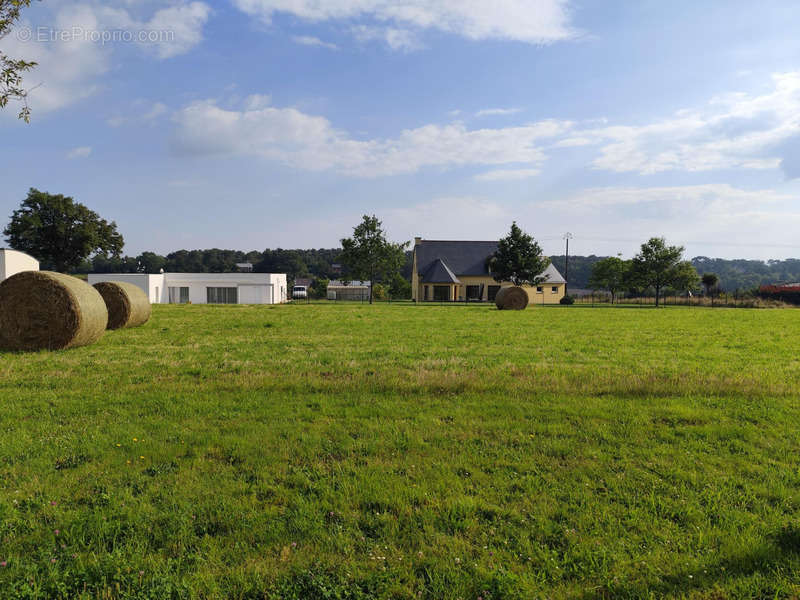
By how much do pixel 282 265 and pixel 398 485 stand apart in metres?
110

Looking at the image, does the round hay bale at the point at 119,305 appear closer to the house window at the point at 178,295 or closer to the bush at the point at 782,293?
the house window at the point at 178,295

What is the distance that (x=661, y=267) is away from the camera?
50.9 meters

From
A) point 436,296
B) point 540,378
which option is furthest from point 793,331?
point 436,296

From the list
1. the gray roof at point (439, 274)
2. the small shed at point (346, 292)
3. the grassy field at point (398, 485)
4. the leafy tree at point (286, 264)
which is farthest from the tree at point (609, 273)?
the leafy tree at point (286, 264)

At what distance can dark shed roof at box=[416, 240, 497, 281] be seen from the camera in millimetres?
59625

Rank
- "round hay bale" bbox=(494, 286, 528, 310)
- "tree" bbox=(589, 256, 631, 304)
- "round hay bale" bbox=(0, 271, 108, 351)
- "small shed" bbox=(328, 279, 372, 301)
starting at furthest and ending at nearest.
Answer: "small shed" bbox=(328, 279, 372, 301), "tree" bbox=(589, 256, 631, 304), "round hay bale" bbox=(494, 286, 528, 310), "round hay bale" bbox=(0, 271, 108, 351)

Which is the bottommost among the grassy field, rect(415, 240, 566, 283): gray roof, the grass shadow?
the grass shadow

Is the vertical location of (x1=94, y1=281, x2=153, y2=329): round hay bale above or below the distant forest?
below

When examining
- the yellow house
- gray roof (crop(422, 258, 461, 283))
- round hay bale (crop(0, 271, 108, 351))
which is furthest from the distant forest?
round hay bale (crop(0, 271, 108, 351))

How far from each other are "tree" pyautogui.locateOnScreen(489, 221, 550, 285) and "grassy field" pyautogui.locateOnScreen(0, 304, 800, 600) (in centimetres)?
4375

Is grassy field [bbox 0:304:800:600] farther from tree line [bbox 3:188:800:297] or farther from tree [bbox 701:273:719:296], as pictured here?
tree [bbox 701:273:719:296]

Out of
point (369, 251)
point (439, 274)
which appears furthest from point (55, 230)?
point (439, 274)

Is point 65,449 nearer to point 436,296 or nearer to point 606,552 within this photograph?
point 606,552

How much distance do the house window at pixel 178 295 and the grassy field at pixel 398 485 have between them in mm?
44889
